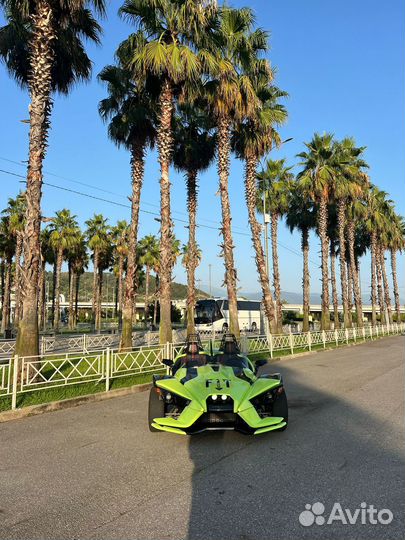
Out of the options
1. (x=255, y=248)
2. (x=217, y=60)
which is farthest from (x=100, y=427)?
(x=255, y=248)

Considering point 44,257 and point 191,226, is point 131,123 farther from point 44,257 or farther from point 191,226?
point 44,257

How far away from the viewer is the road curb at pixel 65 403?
7773 mm

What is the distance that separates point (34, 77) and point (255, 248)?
15.0m

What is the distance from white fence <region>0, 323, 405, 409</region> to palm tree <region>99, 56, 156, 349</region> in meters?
3.22

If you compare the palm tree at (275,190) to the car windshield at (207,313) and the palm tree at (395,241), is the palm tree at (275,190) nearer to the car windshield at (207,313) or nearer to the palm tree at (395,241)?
the car windshield at (207,313)

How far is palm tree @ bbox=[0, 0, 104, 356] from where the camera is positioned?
10.6 meters

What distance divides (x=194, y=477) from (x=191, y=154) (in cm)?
2068

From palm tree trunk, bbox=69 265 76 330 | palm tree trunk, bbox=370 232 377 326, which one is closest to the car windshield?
palm tree trunk, bbox=370 232 377 326

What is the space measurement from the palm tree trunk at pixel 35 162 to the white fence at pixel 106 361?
0.82 meters

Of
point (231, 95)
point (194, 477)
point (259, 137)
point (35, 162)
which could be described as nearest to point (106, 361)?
point (35, 162)

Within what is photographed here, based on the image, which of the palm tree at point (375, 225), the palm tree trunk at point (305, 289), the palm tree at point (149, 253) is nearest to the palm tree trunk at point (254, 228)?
the palm tree trunk at point (305, 289)

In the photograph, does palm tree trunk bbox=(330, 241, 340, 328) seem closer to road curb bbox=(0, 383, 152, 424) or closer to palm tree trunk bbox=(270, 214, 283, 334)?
palm tree trunk bbox=(270, 214, 283, 334)

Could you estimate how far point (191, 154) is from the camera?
23.4 metres

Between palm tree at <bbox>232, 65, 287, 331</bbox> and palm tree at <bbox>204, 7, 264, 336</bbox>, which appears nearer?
palm tree at <bbox>204, 7, 264, 336</bbox>
